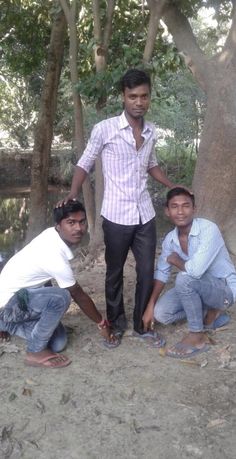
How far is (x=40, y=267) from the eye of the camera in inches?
130

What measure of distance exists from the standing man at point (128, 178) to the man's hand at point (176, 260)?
0.41ft

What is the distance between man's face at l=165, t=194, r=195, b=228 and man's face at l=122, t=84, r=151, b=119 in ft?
1.96

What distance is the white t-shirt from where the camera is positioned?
323 cm

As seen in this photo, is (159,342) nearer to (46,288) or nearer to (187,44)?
(46,288)

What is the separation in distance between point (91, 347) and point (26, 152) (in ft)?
60.4

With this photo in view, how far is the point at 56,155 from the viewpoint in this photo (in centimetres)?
1883

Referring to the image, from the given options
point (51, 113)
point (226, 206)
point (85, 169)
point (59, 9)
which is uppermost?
point (59, 9)

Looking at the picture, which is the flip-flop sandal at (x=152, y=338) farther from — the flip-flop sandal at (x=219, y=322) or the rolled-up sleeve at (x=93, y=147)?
the rolled-up sleeve at (x=93, y=147)

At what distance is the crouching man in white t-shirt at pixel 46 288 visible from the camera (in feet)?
10.6

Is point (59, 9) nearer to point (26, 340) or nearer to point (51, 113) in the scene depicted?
point (51, 113)

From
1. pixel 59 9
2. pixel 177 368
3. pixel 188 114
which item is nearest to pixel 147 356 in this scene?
pixel 177 368

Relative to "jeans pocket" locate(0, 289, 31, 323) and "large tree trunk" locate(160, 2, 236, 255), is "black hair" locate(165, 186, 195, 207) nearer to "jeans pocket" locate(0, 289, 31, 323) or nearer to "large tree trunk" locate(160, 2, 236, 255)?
"jeans pocket" locate(0, 289, 31, 323)

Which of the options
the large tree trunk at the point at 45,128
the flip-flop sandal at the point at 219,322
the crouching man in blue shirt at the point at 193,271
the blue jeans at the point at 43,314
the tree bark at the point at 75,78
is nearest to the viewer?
the blue jeans at the point at 43,314

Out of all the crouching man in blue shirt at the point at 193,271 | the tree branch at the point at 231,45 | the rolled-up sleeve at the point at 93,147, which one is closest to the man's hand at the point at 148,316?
the crouching man in blue shirt at the point at 193,271
